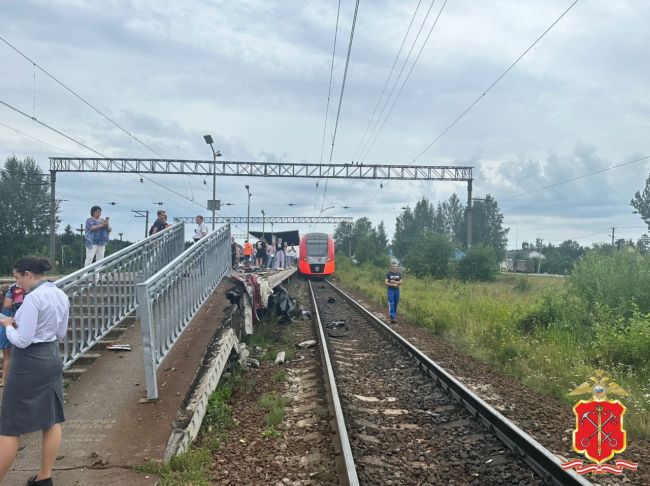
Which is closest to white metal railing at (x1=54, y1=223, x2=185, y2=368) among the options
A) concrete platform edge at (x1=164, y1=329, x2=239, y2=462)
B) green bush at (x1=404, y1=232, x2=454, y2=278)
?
concrete platform edge at (x1=164, y1=329, x2=239, y2=462)

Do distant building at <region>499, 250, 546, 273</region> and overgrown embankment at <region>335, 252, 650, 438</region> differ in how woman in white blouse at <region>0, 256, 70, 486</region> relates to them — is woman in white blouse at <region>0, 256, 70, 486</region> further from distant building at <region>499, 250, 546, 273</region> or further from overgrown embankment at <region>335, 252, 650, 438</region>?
distant building at <region>499, 250, 546, 273</region>

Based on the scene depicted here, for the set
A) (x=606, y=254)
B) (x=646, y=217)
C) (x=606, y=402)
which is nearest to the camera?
(x=606, y=402)

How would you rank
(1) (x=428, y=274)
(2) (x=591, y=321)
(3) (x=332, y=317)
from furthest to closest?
1. (1) (x=428, y=274)
2. (3) (x=332, y=317)
3. (2) (x=591, y=321)

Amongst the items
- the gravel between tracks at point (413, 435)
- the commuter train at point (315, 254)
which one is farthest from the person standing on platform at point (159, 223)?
the commuter train at point (315, 254)

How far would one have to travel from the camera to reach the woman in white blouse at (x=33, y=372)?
3836 millimetres

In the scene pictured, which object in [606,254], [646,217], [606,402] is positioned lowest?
[606,402]

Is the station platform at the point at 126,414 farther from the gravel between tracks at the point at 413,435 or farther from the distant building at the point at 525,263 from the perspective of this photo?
the distant building at the point at 525,263

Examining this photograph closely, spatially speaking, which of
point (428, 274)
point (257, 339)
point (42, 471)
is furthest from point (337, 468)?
point (428, 274)

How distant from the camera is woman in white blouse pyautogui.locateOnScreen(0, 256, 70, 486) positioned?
12.6 feet

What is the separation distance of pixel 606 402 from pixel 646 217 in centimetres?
8523

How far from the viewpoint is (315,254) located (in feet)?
116

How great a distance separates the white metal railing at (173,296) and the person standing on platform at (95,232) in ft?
6.93

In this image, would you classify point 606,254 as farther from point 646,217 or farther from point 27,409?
point 646,217

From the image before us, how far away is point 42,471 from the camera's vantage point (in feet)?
13.1
